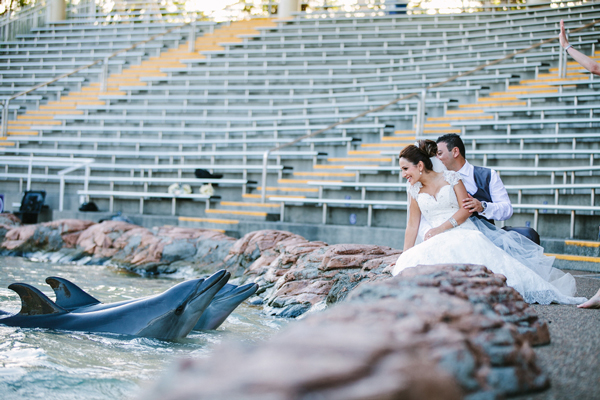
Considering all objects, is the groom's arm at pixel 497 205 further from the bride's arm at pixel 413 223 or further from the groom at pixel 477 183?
the bride's arm at pixel 413 223

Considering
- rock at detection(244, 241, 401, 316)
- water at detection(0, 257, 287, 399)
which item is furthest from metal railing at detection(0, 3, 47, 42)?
rock at detection(244, 241, 401, 316)

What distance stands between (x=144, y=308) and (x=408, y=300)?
2.61m

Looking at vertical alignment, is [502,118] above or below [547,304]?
above

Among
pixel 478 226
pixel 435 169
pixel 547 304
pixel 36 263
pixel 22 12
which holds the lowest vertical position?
pixel 36 263

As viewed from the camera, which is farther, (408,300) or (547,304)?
(547,304)

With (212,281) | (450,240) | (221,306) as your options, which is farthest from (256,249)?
(450,240)

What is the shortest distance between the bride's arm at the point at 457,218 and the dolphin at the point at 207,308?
4.90 ft

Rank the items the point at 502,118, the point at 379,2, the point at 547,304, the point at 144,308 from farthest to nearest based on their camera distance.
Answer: the point at 379,2, the point at 502,118, the point at 144,308, the point at 547,304

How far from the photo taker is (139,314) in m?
3.78

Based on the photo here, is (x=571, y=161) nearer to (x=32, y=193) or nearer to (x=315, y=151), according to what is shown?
(x=315, y=151)

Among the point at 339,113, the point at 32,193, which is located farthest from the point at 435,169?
the point at 32,193

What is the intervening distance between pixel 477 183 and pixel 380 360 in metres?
3.54

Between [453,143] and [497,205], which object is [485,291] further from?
[453,143]

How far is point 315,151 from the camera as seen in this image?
9.78 m
